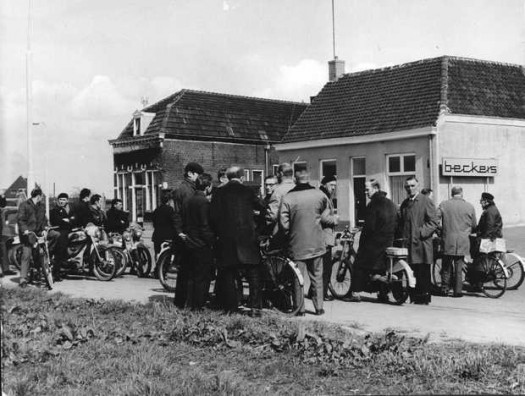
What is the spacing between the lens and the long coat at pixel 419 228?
10.5 metres

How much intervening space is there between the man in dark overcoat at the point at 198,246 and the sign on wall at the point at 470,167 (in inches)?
703

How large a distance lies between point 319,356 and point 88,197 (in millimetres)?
8933

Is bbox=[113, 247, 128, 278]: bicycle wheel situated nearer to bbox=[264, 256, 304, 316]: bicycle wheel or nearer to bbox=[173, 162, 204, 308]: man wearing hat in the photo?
bbox=[173, 162, 204, 308]: man wearing hat

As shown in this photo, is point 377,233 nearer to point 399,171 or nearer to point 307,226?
point 307,226

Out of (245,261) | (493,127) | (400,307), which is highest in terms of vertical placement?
(493,127)

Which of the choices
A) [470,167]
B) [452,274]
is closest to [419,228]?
[452,274]

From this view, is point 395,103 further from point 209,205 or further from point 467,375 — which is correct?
point 467,375

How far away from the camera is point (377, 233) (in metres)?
10.3

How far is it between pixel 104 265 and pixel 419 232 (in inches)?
243

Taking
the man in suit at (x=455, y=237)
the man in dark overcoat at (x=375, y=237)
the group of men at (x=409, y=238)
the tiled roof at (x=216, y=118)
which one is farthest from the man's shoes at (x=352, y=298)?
the tiled roof at (x=216, y=118)

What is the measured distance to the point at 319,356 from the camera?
6.23 m

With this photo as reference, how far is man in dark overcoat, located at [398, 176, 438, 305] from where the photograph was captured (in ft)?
34.4

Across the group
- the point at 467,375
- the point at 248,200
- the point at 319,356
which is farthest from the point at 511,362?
the point at 248,200

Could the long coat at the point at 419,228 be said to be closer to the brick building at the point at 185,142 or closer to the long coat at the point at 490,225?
the long coat at the point at 490,225
